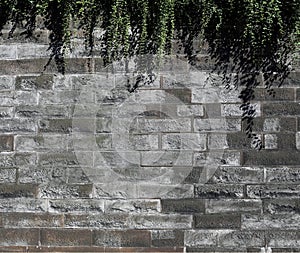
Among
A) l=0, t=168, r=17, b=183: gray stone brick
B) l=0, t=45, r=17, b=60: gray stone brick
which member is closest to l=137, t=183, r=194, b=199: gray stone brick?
l=0, t=168, r=17, b=183: gray stone brick

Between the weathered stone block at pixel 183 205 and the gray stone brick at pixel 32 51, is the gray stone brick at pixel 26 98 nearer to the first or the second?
the gray stone brick at pixel 32 51

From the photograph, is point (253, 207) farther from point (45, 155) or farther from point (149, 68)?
point (45, 155)

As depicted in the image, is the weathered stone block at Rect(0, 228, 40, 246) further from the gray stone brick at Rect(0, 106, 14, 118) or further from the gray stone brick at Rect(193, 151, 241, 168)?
the gray stone brick at Rect(193, 151, 241, 168)

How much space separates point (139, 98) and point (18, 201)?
121 cm

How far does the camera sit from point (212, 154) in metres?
4.14

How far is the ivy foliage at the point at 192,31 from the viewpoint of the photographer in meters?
4.01

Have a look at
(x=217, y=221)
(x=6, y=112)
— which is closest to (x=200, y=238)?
(x=217, y=221)

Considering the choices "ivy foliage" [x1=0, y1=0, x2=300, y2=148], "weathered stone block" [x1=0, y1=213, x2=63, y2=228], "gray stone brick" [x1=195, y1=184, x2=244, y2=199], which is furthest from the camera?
"weathered stone block" [x1=0, y1=213, x2=63, y2=228]

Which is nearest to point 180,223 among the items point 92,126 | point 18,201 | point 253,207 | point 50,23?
point 253,207

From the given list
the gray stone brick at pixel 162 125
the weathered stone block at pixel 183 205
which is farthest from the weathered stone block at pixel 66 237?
the gray stone brick at pixel 162 125

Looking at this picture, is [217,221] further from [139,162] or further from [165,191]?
[139,162]

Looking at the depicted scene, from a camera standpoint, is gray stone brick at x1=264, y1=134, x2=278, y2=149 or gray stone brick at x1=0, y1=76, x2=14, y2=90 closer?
gray stone brick at x1=264, y1=134, x2=278, y2=149

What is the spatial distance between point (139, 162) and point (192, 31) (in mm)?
1052

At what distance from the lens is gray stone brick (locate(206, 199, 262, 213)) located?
13.4 ft
